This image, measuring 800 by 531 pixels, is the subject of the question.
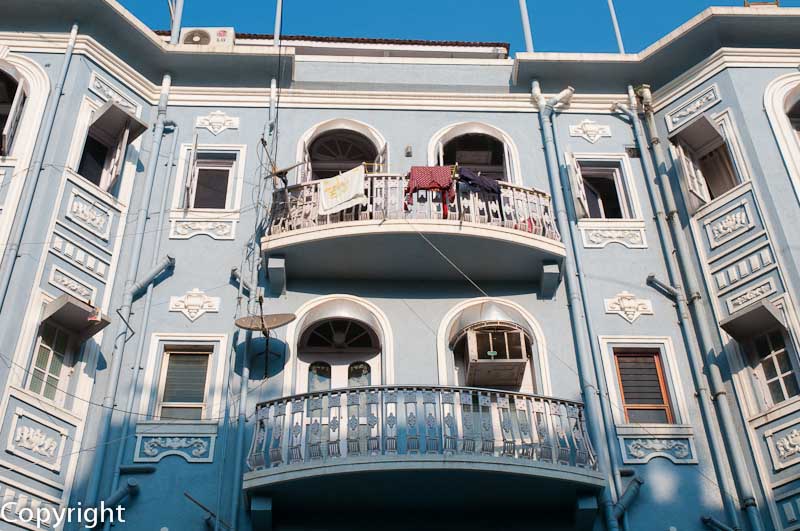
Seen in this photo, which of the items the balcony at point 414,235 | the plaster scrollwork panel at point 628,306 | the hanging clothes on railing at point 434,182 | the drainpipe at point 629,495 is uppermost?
the hanging clothes on railing at point 434,182

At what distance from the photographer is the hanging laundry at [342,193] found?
49.6ft

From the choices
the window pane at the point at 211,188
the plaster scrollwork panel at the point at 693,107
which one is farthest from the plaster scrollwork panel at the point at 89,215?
the plaster scrollwork panel at the point at 693,107

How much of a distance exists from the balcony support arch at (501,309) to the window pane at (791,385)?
3289 mm

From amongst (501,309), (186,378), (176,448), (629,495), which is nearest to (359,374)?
(501,309)

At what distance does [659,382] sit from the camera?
14.7 meters

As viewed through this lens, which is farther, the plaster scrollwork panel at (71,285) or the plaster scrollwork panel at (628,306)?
the plaster scrollwork panel at (628,306)

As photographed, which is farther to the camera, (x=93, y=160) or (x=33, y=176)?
(x=93, y=160)

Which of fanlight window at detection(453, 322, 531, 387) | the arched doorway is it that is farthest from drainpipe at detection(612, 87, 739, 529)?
the arched doorway

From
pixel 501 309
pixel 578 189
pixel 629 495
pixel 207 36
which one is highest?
pixel 207 36

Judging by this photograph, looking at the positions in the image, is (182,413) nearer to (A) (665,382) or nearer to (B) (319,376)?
(B) (319,376)

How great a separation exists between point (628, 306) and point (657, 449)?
2.45 meters

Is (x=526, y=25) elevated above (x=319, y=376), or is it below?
above

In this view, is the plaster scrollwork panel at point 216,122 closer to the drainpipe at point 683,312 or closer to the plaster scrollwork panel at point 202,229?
the plaster scrollwork panel at point 202,229

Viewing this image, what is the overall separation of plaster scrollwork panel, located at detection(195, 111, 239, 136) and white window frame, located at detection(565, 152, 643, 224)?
5.94 m
